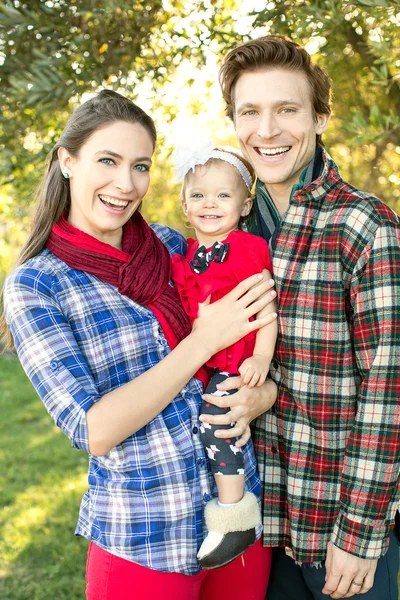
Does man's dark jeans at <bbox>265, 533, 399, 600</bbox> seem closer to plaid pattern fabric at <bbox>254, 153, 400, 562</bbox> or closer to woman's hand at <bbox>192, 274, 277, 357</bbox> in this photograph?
plaid pattern fabric at <bbox>254, 153, 400, 562</bbox>

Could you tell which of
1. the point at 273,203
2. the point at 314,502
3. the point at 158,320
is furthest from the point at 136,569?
the point at 273,203

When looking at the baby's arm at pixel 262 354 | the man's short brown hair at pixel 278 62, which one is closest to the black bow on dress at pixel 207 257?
the baby's arm at pixel 262 354

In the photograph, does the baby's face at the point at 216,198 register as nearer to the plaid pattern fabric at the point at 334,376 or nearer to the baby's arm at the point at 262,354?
the plaid pattern fabric at the point at 334,376

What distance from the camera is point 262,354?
239cm

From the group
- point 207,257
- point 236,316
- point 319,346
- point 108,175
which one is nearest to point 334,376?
point 319,346

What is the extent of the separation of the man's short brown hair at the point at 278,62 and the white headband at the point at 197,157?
0.91ft

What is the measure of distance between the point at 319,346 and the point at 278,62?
1.04 m

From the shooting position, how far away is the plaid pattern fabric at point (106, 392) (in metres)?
2.13

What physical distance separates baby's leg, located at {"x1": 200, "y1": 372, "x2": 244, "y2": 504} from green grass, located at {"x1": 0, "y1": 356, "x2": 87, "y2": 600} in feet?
7.94

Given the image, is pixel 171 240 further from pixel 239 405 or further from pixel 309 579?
pixel 309 579

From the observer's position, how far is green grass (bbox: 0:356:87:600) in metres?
4.42

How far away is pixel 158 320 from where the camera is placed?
2.41m

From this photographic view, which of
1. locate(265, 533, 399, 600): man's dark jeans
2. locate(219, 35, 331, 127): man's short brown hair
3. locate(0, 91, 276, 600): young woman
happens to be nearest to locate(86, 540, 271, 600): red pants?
locate(0, 91, 276, 600): young woman

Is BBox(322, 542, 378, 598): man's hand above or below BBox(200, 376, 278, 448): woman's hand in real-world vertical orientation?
below
